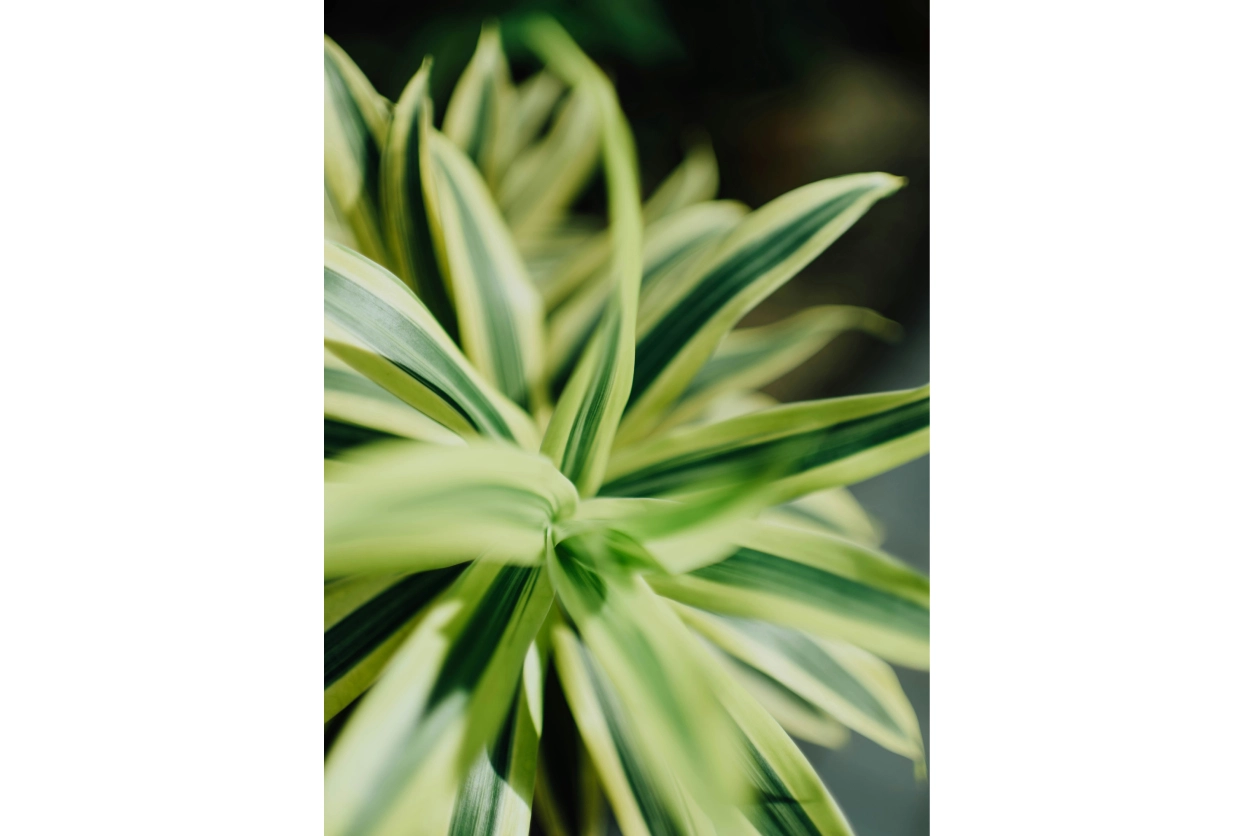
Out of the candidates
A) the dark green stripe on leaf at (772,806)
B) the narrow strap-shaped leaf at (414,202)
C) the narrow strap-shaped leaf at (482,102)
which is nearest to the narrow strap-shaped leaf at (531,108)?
the narrow strap-shaped leaf at (482,102)

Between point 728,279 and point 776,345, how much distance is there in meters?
0.11

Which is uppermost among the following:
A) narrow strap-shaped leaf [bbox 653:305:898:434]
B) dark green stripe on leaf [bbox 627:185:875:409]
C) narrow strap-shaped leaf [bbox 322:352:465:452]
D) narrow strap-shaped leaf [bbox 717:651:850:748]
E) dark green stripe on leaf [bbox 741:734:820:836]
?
dark green stripe on leaf [bbox 627:185:875:409]

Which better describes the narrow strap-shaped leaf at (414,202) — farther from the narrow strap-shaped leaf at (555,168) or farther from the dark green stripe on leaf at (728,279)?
the dark green stripe on leaf at (728,279)

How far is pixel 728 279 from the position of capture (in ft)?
3.73

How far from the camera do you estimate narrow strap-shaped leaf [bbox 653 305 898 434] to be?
3.73 ft

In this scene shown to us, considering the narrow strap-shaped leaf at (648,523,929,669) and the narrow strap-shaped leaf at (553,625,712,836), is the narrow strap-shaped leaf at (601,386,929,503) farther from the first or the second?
the narrow strap-shaped leaf at (553,625,712,836)

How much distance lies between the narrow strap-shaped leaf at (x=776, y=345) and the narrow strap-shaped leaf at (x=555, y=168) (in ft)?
0.96

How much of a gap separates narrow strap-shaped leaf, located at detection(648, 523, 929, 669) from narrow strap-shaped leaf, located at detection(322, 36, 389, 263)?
610 millimetres

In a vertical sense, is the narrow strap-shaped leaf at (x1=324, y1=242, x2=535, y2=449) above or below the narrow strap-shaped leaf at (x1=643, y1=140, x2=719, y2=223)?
below

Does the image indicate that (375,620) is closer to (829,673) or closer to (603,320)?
(603,320)

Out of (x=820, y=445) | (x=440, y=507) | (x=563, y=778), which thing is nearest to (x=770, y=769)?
(x=563, y=778)

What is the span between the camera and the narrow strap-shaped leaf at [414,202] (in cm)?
115

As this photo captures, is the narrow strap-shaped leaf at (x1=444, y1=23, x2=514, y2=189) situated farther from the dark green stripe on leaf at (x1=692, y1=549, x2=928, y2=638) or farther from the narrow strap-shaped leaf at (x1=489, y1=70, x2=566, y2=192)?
the dark green stripe on leaf at (x1=692, y1=549, x2=928, y2=638)

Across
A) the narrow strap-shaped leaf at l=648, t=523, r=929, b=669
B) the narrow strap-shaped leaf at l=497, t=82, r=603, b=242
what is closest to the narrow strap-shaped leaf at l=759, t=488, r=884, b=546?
the narrow strap-shaped leaf at l=648, t=523, r=929, b=669
